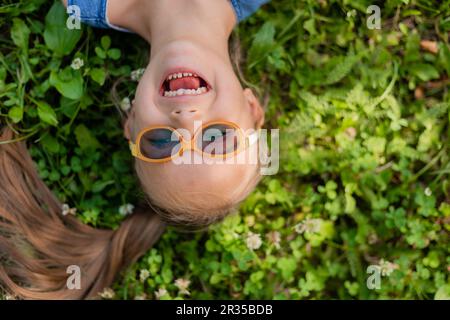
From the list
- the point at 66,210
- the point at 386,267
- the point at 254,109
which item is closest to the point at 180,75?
the point at 254,109

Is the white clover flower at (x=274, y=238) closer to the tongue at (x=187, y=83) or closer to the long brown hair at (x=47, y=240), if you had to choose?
the long brown hair at (x=47, y=240)

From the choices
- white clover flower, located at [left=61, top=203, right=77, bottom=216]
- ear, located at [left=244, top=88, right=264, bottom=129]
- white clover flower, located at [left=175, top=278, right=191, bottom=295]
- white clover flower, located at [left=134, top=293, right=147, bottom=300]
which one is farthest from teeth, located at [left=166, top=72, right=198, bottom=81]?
white clover flower, located at [left=134, top=293, right=147, bottom=300]

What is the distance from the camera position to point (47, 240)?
315 centimetres

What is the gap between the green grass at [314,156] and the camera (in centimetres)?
316

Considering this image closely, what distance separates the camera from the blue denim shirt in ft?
9.62

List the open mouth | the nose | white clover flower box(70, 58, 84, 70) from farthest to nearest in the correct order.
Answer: white clover flower box(70, 58, 84, 70) → the open mouth → the nose

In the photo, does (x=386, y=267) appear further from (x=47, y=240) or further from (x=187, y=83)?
(x=47, y=240)

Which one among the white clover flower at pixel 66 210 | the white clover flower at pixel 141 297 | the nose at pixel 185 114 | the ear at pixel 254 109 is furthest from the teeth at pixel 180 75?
the white clover flower at pixel 141 297

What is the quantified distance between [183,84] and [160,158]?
378mm

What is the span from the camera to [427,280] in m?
3.16

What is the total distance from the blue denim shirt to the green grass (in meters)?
0.14

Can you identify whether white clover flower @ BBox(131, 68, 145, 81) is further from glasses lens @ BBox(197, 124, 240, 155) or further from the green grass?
glasses lens @ BBox(197, 124, 240, 155)

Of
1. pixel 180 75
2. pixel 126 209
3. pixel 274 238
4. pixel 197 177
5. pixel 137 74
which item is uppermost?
pixel 180 75

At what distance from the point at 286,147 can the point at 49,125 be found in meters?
1.29
